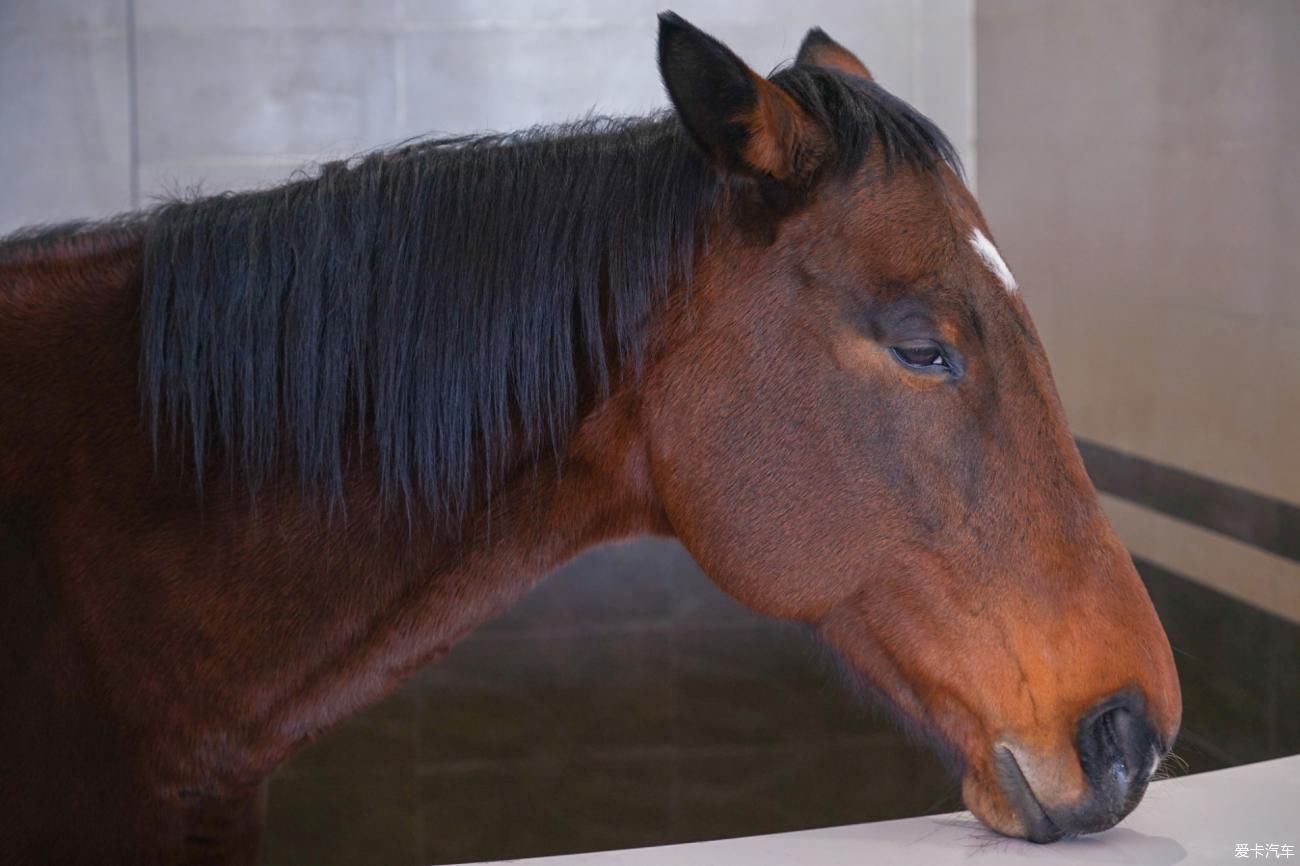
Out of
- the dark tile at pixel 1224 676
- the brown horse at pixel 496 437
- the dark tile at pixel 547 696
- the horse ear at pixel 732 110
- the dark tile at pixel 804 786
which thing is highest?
the horse ear at pixel 732 110

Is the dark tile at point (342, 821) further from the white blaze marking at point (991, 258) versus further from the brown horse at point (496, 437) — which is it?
the white blaze marking at point (991, 258)

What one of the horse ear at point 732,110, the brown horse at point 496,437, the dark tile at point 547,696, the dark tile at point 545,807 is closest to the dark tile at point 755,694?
the dark tile at point 547,696

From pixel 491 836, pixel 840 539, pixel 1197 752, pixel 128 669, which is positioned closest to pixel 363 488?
pixel 128 669

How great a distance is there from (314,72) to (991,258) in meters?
5.09

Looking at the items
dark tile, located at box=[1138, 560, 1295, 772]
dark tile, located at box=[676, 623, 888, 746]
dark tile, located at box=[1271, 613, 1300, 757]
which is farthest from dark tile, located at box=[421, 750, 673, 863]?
dark tile, located at box=[1271, 613, 1300, 757]

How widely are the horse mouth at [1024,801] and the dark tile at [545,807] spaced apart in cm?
212

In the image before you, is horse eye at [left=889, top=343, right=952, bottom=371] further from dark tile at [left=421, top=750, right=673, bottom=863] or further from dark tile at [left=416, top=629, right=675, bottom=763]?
dark tile at [left=416, top=629, right=675, bottom=763]

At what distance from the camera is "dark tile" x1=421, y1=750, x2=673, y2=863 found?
3.35 metres

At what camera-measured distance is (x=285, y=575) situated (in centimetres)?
148

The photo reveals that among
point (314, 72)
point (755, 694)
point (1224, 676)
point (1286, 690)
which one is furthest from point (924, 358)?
point (314, 72)

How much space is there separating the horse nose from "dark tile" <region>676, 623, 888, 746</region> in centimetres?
235

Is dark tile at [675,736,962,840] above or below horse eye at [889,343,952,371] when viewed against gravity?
below

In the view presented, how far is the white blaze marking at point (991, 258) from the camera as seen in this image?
4.74ft

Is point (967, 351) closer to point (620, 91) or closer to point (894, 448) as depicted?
point (894, 448)
